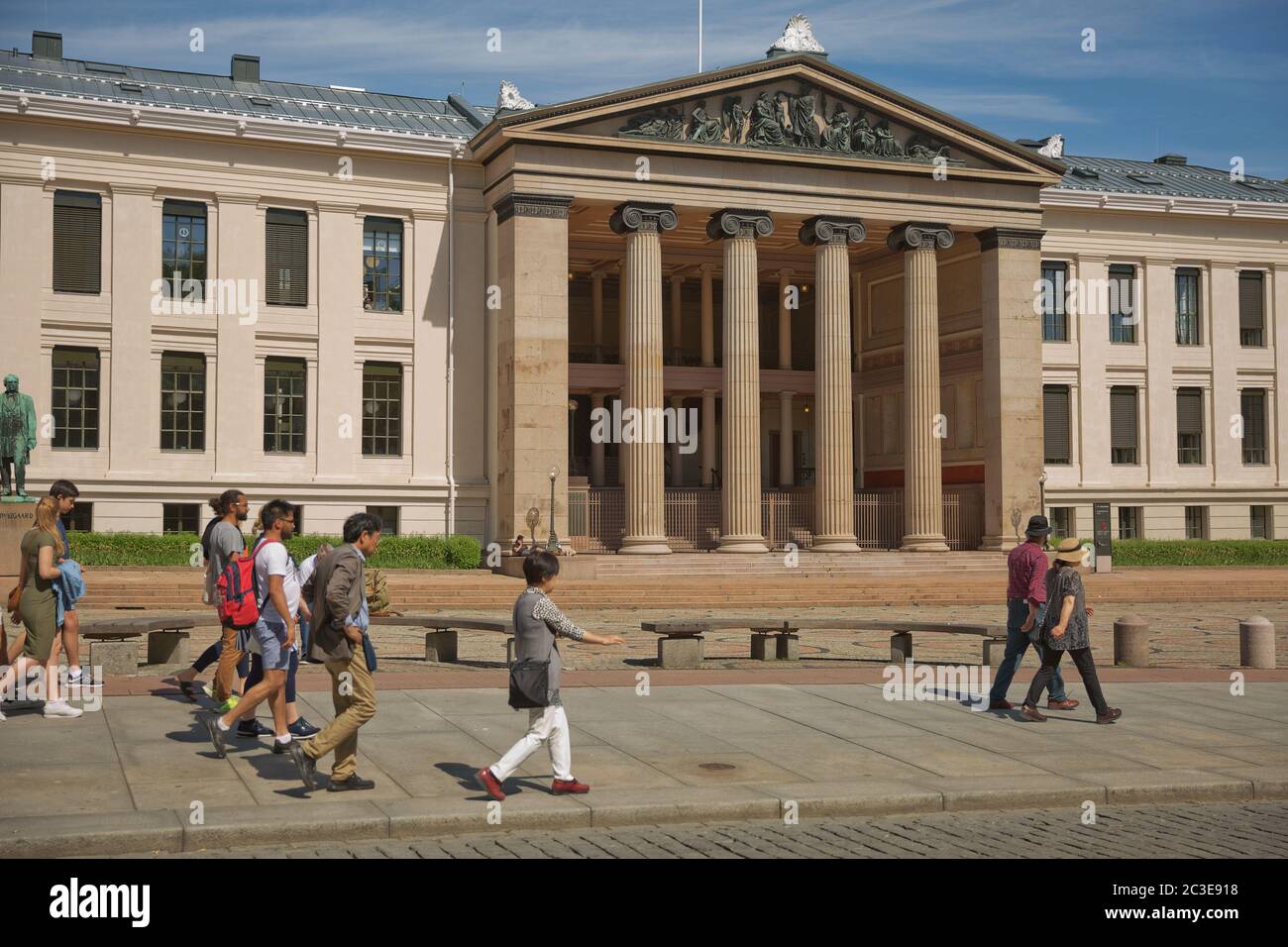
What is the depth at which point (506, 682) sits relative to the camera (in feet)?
57.6

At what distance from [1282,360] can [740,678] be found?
4545 cm

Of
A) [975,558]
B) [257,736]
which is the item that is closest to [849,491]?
[975,558]

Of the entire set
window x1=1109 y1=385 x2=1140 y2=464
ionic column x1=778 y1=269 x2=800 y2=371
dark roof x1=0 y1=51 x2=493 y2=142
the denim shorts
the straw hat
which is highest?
dark roof x1=0 y1=51 x2=493 y2=142

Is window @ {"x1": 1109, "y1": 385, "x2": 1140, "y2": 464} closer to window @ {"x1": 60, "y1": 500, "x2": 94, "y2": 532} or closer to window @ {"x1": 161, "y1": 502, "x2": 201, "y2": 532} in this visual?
window @ {"x1": 161, "y1": 502, "x2": 201, "y2": 532}

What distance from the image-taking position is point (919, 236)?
151ft

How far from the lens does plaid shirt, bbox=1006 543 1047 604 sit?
15.7m

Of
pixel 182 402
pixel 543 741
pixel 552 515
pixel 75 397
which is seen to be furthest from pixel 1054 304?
pixel 543 741

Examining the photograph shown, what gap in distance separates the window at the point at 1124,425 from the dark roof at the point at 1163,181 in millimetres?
7956

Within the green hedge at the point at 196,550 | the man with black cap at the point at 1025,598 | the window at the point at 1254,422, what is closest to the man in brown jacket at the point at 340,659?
the man with black cap at the point at 1025,598

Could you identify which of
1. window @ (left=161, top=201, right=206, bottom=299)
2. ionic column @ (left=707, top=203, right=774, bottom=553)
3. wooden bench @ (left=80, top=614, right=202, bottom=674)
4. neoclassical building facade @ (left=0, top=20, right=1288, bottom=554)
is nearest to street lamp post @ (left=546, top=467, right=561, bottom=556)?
neoclassical building facade @ (left=0, top=20, right=1288, bottom=554)

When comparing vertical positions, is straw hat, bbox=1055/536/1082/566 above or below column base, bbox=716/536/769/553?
above

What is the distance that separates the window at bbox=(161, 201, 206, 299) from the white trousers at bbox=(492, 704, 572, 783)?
33.9 m
